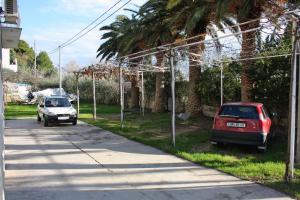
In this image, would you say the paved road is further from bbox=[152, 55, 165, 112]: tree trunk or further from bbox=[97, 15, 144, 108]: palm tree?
bbox=[97, 15, 144, 108]: palm tree

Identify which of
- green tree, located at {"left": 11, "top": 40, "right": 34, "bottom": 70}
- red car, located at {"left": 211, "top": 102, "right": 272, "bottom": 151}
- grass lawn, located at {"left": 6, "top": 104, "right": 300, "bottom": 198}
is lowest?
grass lawn, located at {"left": 6, "top": 104, "right": 300, "bottom": 198}

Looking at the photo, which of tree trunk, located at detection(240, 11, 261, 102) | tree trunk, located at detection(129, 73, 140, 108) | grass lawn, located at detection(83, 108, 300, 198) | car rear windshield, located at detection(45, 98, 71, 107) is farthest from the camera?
tree trunk, located at detection(129, 73, 140, 108)

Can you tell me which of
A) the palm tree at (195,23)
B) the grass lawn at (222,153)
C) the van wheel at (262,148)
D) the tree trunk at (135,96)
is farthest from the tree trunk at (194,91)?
the tree trunk at (135,96)

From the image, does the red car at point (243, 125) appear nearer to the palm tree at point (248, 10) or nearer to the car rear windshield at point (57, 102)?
the palm tree at point (248, 10)

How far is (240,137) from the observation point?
42.0ft

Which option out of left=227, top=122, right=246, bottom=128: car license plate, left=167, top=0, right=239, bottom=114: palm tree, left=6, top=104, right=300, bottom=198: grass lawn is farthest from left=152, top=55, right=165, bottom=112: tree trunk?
left=227, top=122, right=246, bottom=128: car license plate

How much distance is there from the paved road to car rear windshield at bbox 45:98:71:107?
849 cm

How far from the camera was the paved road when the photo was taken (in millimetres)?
8422

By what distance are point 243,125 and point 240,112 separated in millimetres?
473

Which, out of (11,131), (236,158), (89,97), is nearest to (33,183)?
(236,158)

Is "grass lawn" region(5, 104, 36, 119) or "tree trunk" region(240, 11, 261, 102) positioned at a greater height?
"tree trunk" region(240, 11, 261, 102)

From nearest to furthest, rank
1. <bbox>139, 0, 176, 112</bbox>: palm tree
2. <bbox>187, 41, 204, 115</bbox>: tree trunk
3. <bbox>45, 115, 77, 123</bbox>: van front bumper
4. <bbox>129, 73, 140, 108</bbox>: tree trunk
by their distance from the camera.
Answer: <bbox>45, 115, 77, 123</bbox>: van front bumper → <bbox>139, 0, 176, 112</bbox>: palm tree → <bbox>187, 41, 204, 115</bbox>: tree trunk → <bbox>129, 73, 140, 108</bbox>: tree trunk

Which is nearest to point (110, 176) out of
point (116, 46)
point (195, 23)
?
point (195, 23)

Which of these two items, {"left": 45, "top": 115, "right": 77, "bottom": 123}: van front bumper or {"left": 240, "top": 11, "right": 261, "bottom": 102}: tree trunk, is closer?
{"left": 240, "top": 11, "right": 261, "bottom": 102}: tree trunk
